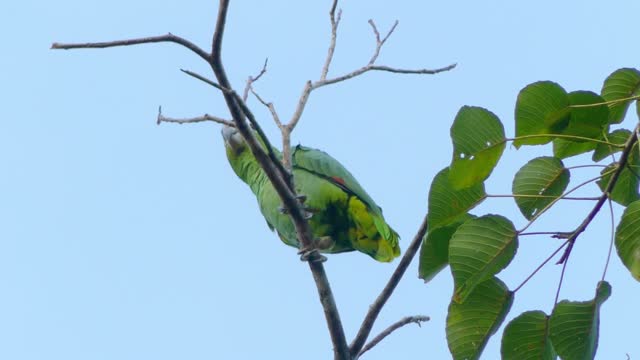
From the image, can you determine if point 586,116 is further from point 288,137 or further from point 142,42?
point 288,137

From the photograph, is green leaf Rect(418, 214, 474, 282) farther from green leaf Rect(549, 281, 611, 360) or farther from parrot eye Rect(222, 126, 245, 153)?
parrot eye Rect(222, 126, 245, 153)

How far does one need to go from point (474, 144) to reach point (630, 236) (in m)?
0.42

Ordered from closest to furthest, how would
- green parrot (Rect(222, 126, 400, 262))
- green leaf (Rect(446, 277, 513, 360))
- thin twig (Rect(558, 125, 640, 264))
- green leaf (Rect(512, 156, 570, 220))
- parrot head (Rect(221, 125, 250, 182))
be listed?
thin twig (Rect(558, 125, 640, 264)), green leaf (Rect(446, 277, 513, 360)), green leaf (Rect(512, 156, 570, 220)), green parrot (Rect(222, 126, 400, 262)), parrot head (Rect(221, 125, 250, 182))

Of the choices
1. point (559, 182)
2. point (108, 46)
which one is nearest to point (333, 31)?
point (108, 46)

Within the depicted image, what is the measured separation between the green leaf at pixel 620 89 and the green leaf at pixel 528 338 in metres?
0.54

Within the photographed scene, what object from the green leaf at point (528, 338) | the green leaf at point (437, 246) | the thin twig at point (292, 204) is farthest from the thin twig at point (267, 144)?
the green leaf at point (528, 338)

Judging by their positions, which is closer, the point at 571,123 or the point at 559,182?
the point at 571,123

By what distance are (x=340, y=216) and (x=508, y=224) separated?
2966mm

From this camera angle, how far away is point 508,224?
204 centimetres

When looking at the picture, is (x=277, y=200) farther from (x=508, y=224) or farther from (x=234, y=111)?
(x=508, y=224)

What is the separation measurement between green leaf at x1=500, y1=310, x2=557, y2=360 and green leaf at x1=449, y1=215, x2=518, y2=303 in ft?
0.51

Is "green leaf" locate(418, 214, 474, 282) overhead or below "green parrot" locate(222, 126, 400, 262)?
below

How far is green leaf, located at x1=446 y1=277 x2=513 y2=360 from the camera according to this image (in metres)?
2.10

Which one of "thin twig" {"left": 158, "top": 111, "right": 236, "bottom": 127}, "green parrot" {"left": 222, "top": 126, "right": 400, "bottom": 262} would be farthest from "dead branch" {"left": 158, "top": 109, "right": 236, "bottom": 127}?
"green parrot" {"left": 222, "top": 126, "right": 400, "bottom": 262}
